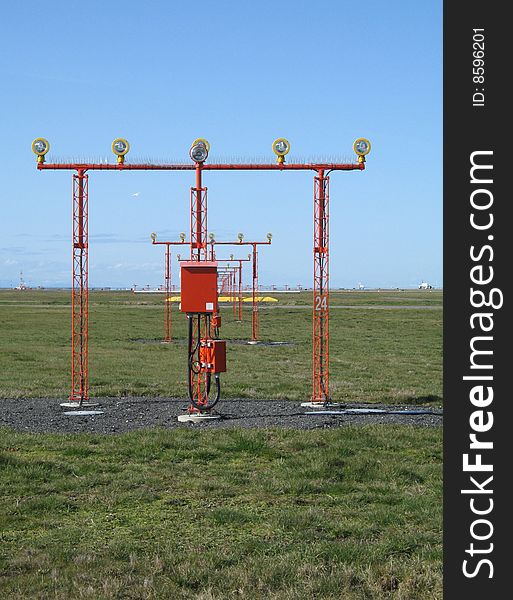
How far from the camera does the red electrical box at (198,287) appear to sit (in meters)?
14.2

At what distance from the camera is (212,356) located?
564 inches

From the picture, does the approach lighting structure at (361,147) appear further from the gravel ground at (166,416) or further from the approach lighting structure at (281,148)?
the gravel ground at (166,416)

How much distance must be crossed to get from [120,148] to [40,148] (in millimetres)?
1458

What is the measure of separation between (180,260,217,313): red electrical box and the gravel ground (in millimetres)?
1873

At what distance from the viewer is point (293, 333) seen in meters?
42.7

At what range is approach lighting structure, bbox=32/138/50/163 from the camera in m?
15.2

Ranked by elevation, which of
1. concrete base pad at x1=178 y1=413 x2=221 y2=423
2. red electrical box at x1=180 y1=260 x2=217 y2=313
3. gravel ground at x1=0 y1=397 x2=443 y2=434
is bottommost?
gravel ground at x1=0 y1=397 x2=443 y2=434

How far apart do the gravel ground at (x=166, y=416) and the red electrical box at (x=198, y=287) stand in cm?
187

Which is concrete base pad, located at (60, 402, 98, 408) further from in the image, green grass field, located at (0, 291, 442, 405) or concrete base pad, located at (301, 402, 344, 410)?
concrete base pad, located at (301, 402, 344, 410)

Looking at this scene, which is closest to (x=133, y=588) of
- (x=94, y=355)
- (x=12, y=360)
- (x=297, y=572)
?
(x=297, y=572)

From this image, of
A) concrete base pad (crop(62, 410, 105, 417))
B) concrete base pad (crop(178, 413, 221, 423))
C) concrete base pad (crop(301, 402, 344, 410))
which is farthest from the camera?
concrete base pad (crop(301, 402, 344, 410))

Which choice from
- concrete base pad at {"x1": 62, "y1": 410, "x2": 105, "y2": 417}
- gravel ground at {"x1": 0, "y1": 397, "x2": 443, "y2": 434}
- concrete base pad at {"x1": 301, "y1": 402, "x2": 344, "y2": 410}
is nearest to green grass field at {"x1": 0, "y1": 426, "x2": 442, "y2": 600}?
gravel ground at {"x1": 0, "y1": 397, "x2": 443, "y2": 434}

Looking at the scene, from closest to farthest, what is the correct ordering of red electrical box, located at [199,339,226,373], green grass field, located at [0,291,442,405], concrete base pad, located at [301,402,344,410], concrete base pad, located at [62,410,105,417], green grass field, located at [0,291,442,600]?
green grass field, located at [0,291,442,600], red electrical box, located at [199,339,226,373], concrete base pad, located at [62,410,105,417], concrete base pad, located at [301,402,344,410], green grass field, located at [0,291,442,405]

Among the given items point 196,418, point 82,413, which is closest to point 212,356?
point 196,418
